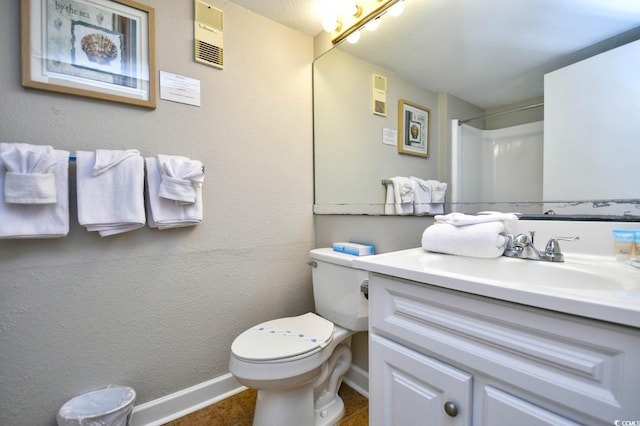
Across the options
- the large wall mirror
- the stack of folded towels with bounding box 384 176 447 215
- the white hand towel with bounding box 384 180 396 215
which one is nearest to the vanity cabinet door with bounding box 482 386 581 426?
the large wall mirror

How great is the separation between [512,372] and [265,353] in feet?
2.49

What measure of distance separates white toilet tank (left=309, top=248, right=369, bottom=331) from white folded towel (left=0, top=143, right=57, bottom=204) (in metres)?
1.07

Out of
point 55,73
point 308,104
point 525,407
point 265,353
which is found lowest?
point 265,353

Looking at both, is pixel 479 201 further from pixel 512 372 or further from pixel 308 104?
pixel 308 104

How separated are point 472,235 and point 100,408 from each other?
1.48 metres

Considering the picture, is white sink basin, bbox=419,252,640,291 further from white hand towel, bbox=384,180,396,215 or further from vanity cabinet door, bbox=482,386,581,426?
white hand towel, bbox=384,180,396,215

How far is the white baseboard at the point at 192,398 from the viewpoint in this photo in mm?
1166

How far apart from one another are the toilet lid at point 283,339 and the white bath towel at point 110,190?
633 millimetres

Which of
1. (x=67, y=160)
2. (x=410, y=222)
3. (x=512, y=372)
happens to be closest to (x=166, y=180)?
(x=67, y=160)

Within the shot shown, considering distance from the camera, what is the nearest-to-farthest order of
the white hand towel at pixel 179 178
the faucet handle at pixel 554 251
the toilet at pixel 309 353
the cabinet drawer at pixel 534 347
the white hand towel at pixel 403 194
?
the cabinet drawer at pixel 534 347, the faucet handle at pixel 554 251, the toilet at pixel 309 353, the white hand towel at pixel 179 178, the white hand towel at pixel 403 194

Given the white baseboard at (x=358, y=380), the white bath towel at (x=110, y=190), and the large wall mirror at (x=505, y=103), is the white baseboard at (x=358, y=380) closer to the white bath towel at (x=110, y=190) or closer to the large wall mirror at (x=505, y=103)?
the large wall mirror at (x=505, y=103)

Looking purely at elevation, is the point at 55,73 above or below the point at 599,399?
above

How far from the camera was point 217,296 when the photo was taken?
4.42 ft

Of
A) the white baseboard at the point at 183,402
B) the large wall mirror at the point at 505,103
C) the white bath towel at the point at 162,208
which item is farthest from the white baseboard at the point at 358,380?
the white bath towel at the point at 162,208
